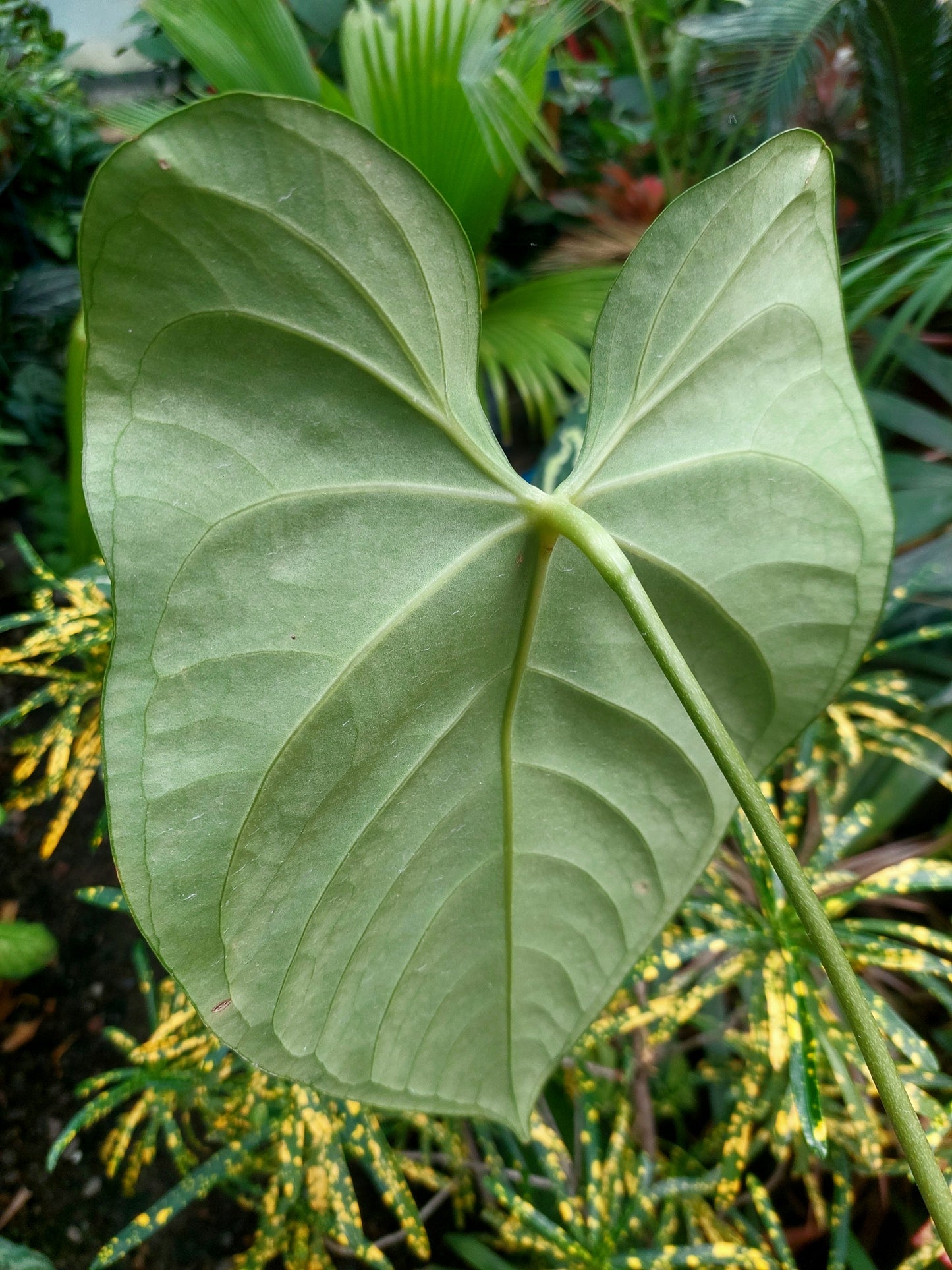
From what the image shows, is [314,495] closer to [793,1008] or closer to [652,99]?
[793,1008]

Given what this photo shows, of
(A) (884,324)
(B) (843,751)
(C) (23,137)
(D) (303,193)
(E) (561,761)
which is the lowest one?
(B) (843,751)

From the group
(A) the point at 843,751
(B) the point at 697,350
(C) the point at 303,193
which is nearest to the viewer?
(C) the point at 303,193

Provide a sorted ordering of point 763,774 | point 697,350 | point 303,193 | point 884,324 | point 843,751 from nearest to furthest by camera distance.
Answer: point 303,193
point 697,350
point 763,774
point 843,751
point 884,324

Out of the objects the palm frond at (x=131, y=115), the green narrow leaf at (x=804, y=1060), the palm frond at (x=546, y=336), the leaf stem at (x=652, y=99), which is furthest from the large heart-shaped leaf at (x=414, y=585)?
the palm frond at (x=131, y=115)

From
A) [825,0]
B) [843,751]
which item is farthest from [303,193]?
[825,0]

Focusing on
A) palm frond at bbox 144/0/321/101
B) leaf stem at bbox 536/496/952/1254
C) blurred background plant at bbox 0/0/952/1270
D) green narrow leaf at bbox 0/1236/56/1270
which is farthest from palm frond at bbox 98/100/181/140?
green narrow leaf at bbox 0/1236/56/1270

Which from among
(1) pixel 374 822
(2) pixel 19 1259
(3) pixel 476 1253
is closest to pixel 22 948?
(2) pixel 19 1259

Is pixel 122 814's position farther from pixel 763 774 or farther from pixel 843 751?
pixel 843 751
